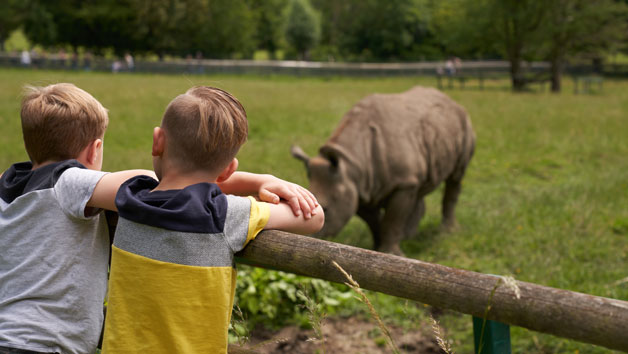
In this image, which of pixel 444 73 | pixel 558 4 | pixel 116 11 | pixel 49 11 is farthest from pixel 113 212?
pixel 49 11

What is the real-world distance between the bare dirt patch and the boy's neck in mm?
3577

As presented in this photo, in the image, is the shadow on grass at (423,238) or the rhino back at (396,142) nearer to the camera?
the rhino back at (396,142)

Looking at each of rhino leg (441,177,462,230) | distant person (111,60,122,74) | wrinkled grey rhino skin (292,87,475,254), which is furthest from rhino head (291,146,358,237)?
distant person (111,60,122,74)

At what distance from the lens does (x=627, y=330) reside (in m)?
1.61

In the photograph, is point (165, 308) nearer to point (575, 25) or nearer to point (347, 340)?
point (347, 340)

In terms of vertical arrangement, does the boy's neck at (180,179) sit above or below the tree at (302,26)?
above

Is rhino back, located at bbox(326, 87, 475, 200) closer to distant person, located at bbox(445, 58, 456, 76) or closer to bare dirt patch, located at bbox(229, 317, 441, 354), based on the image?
bare dirt patch, located at bbox(229, 317, 441, 354)

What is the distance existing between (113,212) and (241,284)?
371 centimetres

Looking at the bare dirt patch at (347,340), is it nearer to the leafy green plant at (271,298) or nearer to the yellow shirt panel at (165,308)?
the leafy green plant at (271,298)

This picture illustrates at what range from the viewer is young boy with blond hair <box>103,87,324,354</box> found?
2039 millimetres

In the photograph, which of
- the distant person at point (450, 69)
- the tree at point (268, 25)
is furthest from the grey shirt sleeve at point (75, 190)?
the tree at point (268, 25)

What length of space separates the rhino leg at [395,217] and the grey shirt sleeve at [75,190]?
6.12m

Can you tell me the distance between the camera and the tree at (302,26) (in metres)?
59.0

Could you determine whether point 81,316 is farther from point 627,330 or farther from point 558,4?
point 558,4
